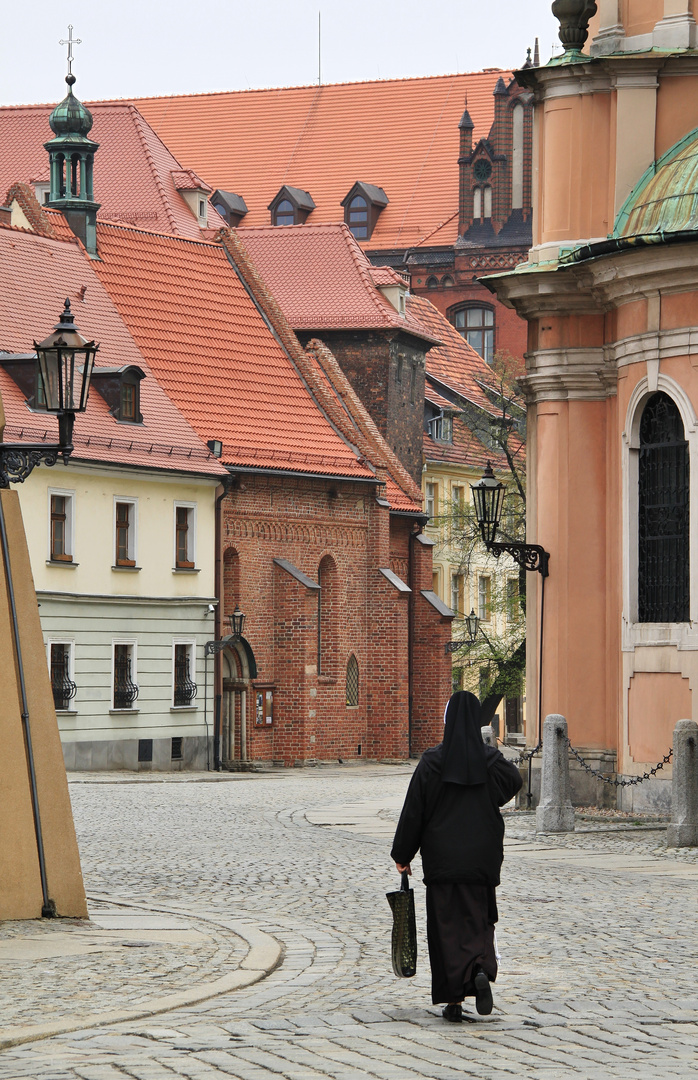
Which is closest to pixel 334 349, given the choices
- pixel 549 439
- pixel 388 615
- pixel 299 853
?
pixel 388 615

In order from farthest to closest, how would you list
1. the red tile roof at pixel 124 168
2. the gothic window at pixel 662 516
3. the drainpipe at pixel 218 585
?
1. the red tile roof at pixel 124 168
2. the drainpipe at pixel 218 585
3. the gothic window at pixel 662 516

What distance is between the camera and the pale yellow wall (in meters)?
36.8

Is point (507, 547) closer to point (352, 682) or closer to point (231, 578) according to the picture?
point (231, 578)

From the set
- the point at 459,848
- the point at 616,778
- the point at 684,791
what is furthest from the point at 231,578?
the point at 459,848

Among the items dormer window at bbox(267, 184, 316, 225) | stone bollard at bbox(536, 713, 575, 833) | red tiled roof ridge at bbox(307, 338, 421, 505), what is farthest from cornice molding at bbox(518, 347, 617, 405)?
dormer window at bbox(267, 184, 316, 225)

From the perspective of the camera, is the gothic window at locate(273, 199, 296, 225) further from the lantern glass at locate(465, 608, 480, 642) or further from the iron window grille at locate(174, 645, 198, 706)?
the iron window grille at locate(174, 645, 198, 706)

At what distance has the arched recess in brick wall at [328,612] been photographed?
148 feet

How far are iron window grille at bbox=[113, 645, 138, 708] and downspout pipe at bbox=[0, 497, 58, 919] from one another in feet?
86.1

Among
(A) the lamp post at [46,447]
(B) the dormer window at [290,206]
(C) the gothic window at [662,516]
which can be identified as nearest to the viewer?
(A) the lamp post at [46,447]

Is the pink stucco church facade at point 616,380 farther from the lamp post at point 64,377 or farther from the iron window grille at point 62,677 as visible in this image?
the iron window grille at point 62,677

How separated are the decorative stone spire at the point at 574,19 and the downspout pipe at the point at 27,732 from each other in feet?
40.4

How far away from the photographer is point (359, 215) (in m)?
75.7

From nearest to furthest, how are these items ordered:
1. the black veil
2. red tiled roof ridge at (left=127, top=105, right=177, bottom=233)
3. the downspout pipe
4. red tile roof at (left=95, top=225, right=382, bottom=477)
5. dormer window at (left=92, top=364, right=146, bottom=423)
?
the black veil → the downspout pipe → dormer window at (left=92, top=364, right=146, bottom=423) → red tile roof at (left=95, top=225, right=382, bottom=477) → red tiled roof ridge at (left=127, top=105, right=177, bottom=233)

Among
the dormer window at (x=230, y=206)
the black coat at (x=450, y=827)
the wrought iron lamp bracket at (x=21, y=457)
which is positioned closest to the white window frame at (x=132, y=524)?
the wrought iron lamp bracket at (x=21, y=457)
